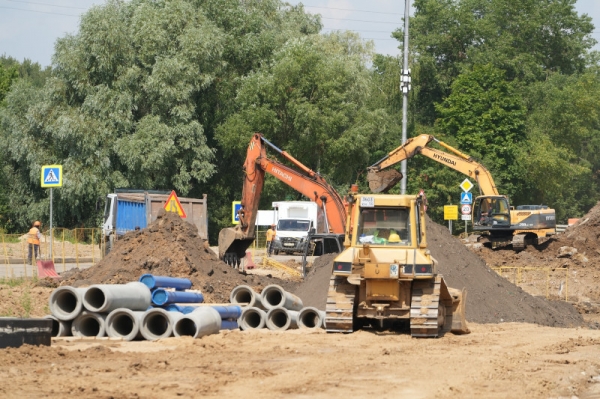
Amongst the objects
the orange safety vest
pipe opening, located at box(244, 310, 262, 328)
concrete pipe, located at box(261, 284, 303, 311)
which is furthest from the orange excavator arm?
pipe opening, located at box(244, 310, 262, 328)

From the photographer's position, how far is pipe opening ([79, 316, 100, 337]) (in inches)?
625

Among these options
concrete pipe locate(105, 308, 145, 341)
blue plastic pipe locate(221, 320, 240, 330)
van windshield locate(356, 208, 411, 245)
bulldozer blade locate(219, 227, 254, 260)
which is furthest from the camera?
bulldozer blade locate(219, 227, 254, 260)

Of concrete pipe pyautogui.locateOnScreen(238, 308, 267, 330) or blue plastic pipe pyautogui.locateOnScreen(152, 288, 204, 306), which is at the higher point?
blue plastic pipe pyautogui.locateOnScreen(152, 288, 204, 306)

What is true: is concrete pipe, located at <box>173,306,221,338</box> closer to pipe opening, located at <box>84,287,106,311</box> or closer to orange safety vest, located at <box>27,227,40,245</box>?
pipe opening, located at <box>84,287,106,311</box>

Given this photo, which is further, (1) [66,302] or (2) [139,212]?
(2) [139,212]

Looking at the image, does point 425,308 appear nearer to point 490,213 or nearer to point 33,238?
point 33,238

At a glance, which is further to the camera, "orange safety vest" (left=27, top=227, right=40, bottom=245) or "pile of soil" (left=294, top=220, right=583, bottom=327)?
"orange safety vest" (left=27, top=227, right=40, bottom=245)

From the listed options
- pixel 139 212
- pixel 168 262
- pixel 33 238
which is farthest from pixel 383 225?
pixel 33 238

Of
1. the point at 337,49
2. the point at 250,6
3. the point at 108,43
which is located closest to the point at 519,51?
the point at 337,49

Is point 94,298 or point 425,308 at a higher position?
point 94,298

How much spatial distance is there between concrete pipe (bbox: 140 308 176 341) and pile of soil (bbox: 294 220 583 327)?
6.25 m

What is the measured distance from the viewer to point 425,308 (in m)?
17.0

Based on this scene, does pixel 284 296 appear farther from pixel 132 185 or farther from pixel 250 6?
Result: pixel 250 6

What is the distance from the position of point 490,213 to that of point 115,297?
2660 centimetres
